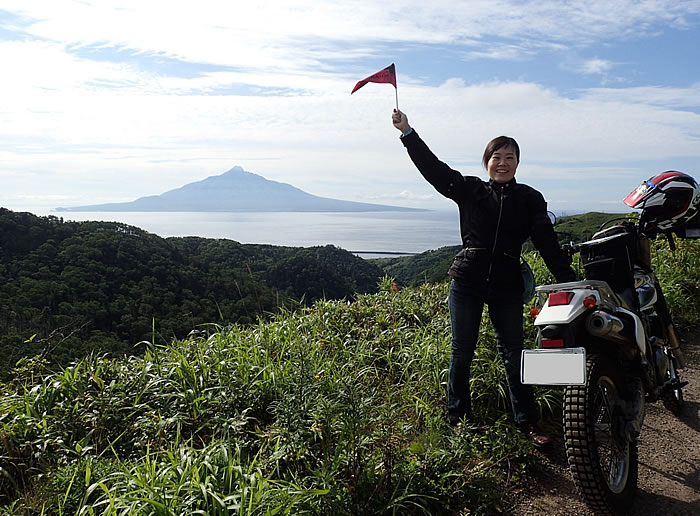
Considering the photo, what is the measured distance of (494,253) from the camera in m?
2.83

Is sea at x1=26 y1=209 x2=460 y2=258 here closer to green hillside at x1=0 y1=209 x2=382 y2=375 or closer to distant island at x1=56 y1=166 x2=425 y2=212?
green hillside at x1=0 y1=209 x2=382 y2=375

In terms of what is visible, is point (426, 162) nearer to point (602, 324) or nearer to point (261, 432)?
point (602, 324)

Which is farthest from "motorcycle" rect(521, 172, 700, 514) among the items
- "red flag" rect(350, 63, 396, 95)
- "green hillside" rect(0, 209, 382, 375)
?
"green hillside" rect(0, 209, 382, 375)

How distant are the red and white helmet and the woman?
611 millimetres

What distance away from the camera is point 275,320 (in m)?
4.76

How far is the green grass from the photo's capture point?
2.13m

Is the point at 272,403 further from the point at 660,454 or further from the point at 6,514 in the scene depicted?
the point at 660,454

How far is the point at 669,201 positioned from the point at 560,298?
1048 mm

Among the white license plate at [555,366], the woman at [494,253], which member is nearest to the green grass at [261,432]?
the woman at [494,253]

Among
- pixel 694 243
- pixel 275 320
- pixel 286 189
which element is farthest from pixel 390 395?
pixel 286 189

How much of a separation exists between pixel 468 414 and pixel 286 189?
7741 inches

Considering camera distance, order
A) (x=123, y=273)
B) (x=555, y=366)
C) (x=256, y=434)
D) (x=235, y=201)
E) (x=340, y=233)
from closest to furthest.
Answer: (x=555, y=366)
(x=256, y=434)
(x=123, y=273)
(x=340, y=233)
(x=235, y=201)

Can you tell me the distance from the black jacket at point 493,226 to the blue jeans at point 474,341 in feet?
0.26

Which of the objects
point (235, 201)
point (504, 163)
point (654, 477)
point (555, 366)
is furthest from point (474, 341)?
point (235, 201)
